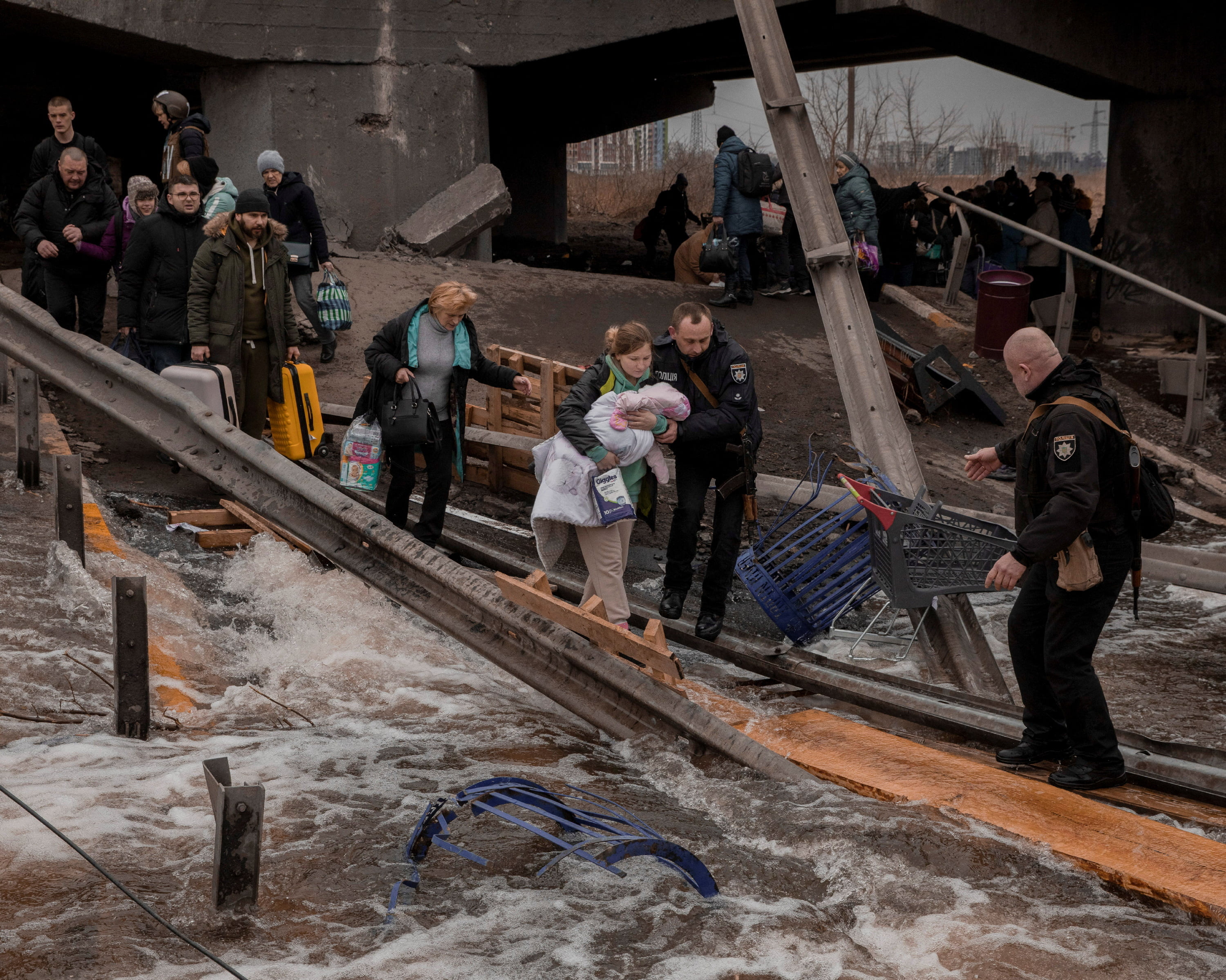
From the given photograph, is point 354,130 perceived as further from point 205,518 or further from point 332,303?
point 205,518

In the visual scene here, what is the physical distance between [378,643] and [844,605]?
2581 mm

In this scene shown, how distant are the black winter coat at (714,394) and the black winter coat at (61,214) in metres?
4.93

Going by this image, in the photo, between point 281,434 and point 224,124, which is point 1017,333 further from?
point 224,124

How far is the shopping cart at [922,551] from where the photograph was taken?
6.05m

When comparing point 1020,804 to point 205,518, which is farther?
point 205,518

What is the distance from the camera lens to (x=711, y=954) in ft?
12.1

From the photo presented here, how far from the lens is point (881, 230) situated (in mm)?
16406

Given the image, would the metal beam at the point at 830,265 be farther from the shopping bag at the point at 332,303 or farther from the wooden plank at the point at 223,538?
the wooden plank at the point at 223,538

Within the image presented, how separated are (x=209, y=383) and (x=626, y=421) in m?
3.18

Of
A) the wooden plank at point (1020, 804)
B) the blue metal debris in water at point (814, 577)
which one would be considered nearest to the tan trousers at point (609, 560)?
the blue metal debris in water at point (814, 577)

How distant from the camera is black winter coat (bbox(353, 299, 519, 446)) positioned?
7.15m

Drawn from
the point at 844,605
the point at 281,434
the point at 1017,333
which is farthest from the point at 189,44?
the point at 1017,333

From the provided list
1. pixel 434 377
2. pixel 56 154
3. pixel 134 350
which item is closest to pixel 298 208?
pixel 56 154

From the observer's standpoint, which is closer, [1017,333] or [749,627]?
[1017,333]
